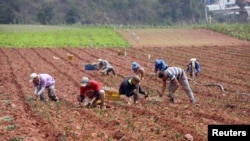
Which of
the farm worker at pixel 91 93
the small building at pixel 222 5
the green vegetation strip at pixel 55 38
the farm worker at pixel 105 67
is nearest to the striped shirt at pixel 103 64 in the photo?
the farm worker at pixel 105 67

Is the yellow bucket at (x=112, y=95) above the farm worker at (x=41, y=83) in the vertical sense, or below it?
below

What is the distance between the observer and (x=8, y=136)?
29.5 ft

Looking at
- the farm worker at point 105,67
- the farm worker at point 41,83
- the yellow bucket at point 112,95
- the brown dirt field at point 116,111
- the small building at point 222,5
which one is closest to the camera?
the brown dirt field at point 116,111

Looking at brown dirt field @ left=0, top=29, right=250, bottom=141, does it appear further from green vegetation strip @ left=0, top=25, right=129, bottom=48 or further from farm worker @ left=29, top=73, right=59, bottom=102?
green vegetation strip @ left=0, top=25, right=129, bottom=48

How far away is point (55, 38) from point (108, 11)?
4151 centimetres

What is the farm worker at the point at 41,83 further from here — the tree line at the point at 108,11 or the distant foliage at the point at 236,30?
the tree line at the point at 108,11

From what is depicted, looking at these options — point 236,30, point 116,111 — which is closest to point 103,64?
point 116,111

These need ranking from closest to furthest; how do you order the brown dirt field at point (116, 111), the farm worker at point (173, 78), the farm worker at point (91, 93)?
the brown dirt field at point (116, 111)
the farm worker at point (91, 93)
the farm worker at point (173, 78)

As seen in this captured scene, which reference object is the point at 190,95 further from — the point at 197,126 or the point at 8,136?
the point at 8,136

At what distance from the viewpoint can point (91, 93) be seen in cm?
1285

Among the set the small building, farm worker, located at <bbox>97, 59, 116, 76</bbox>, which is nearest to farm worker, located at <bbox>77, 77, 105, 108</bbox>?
farm worker, located at <bbox>97, 59, 116, 76</bbox>

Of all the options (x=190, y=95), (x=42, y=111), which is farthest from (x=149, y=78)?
(x=42, y=111)

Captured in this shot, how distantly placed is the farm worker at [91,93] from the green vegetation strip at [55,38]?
3050cm

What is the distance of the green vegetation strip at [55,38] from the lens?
4422 cm
